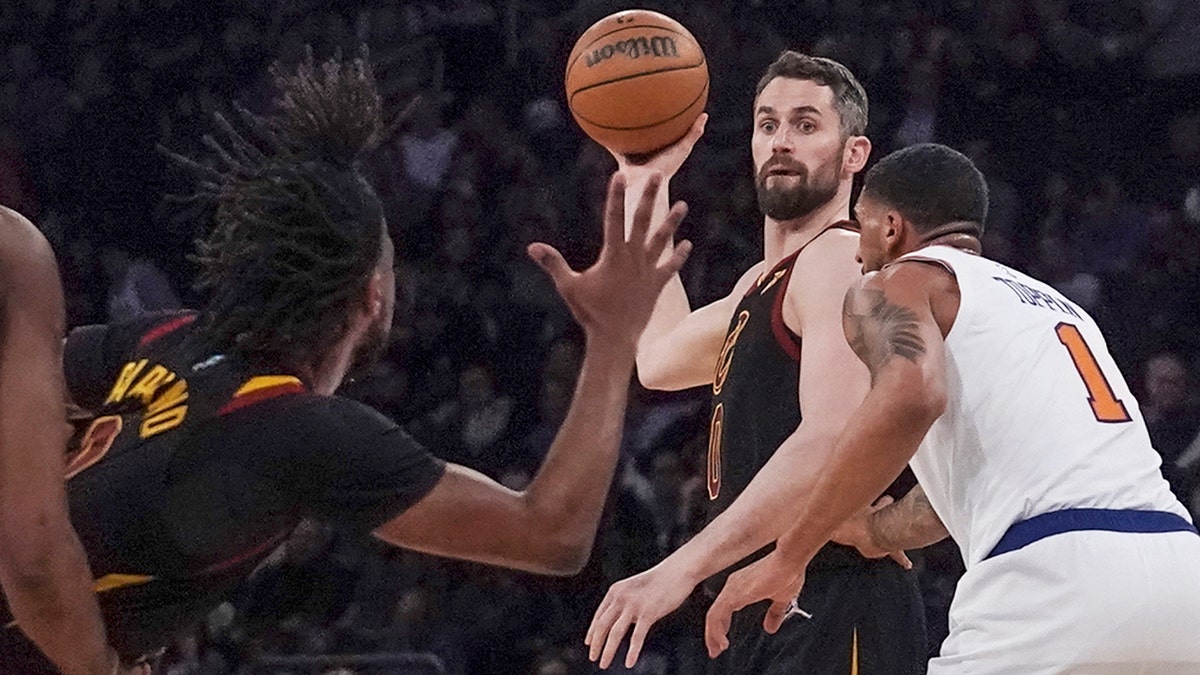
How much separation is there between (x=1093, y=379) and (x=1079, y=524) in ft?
1.18

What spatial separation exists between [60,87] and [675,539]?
462 centimetres

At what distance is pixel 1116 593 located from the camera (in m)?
3.02

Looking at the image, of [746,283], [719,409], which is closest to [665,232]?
[719,409]

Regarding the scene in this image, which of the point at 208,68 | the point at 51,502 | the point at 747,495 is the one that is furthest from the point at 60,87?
the point at 51,502

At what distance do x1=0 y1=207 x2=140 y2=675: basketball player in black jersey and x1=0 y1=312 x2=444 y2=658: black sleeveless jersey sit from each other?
0.17 feet

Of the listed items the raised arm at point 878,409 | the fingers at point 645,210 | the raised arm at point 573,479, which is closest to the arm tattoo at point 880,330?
the raised arm at point 878,409

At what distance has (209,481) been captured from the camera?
2.46 metres

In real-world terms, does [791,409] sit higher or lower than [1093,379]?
lower

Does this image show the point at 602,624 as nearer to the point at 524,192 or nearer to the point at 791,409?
the point at 791,409

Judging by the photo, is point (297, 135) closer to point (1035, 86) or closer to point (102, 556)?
point (102, 556)

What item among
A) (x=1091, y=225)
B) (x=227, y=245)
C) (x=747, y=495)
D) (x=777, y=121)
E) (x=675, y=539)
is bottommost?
(x=675, y=539)

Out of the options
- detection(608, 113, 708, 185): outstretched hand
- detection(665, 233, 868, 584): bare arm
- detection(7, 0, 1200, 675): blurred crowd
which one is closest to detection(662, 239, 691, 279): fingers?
detection(665, 233, 868, 584): bare arm

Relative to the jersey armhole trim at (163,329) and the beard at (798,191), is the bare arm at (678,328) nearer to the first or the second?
the beard at (798,191)

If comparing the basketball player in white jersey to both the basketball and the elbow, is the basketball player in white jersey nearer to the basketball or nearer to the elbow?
the elbow
